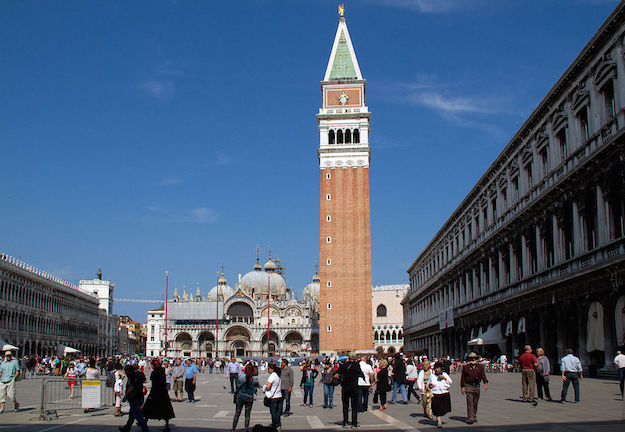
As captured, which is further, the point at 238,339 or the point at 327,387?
the point at 238,339

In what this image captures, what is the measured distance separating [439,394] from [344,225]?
207 feet

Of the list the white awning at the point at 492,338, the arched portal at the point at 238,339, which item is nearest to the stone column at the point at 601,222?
the white awning at the point at 492,338

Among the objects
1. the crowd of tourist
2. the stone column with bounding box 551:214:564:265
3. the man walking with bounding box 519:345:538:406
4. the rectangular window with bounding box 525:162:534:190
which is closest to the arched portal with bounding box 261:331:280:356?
the rectangular window with bounding box 525:162:534:190

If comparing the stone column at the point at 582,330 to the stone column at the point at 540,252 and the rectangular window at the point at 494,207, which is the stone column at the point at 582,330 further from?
the rectangular window at the point at 494,207

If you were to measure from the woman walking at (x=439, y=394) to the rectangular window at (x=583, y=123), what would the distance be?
16788 mm

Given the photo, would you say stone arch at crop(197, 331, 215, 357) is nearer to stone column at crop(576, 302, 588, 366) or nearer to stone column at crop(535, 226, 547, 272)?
stone column at crop(535, 226, 547, 272)

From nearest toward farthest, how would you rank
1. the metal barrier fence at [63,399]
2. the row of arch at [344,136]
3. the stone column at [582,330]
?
the metal barrier fence at [63,399] < the stone column at [582,330] < the row of arch at [344,136]

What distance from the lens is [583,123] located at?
28.2m

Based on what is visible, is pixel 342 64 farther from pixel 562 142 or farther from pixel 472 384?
pixel 472 384

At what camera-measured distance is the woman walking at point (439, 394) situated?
564 inches

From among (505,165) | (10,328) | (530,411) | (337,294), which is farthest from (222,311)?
(530,411)

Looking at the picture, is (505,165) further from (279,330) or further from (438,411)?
(279,330)

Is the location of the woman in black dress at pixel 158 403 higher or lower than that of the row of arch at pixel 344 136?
lower

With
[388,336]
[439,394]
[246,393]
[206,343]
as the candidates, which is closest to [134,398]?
[246,393]
